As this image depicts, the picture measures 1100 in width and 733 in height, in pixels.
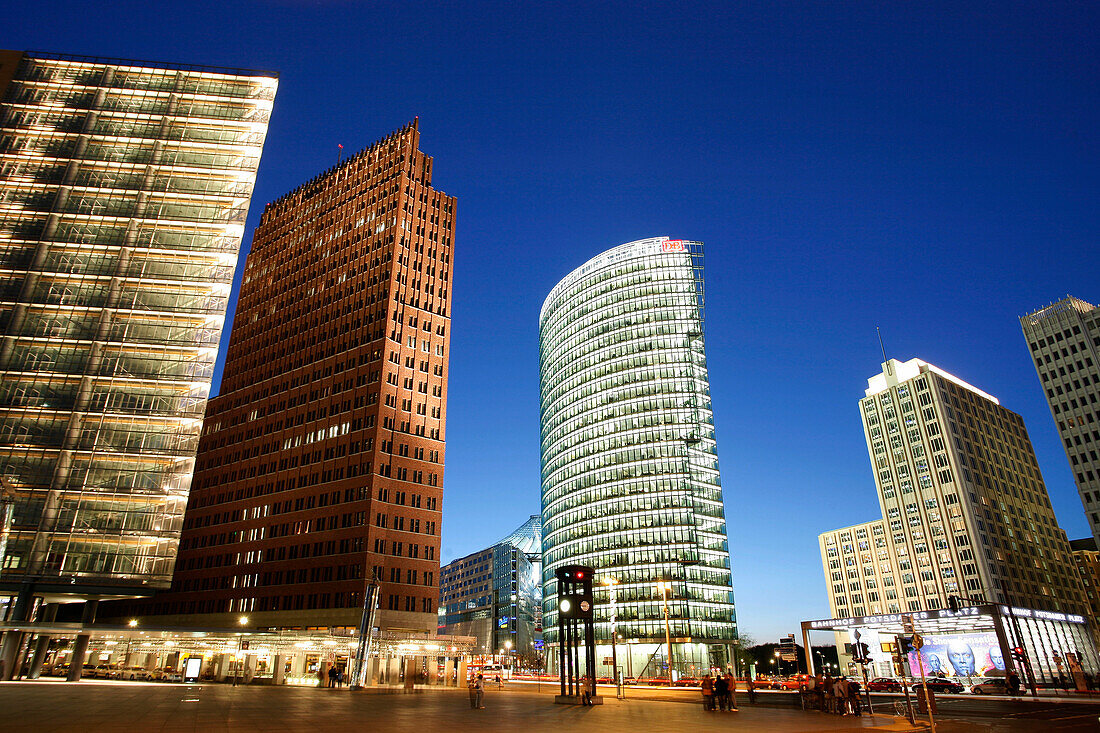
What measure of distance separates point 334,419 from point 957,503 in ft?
422

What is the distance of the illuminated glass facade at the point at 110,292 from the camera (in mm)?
61062

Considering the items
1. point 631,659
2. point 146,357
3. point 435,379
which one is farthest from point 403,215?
point 631,659

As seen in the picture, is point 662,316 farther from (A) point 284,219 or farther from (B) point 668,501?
(A) point 284,219

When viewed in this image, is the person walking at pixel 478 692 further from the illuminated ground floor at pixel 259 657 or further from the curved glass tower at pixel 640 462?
the curved glass tower at pixel 640 462

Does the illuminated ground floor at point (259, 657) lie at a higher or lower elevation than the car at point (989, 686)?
higher

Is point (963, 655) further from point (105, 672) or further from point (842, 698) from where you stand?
point (105, 672)

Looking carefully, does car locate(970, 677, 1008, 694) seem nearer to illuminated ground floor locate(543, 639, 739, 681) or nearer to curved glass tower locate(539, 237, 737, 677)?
illuminated ground floor locate(543, 639, 739, 681)

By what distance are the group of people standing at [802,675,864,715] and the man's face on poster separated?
2712 inches

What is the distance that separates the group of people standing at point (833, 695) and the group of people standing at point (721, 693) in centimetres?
497

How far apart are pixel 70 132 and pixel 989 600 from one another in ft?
559

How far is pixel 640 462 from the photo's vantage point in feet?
419

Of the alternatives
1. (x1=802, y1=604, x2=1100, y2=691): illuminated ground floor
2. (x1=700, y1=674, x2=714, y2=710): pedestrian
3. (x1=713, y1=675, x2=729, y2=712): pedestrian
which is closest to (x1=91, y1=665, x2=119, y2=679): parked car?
(x1=700, y1=674, x2=714, y2=710): pedestrian

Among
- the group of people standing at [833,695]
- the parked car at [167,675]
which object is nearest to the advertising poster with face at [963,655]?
the group of people standing at [833,695]

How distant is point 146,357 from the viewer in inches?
2689
